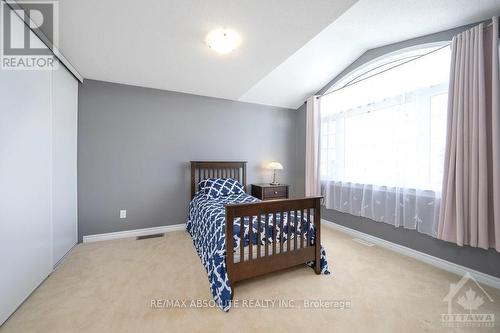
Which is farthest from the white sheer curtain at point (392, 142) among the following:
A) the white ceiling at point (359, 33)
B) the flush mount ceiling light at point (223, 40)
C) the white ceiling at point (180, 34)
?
the flush mount ceiling light at point (223, 40)

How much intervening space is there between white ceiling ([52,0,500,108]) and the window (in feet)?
1.23

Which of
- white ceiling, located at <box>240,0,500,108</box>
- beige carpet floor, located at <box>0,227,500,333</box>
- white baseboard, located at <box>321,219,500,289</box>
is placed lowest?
beige carpet floor, located at <box>0,227,500,333</box>

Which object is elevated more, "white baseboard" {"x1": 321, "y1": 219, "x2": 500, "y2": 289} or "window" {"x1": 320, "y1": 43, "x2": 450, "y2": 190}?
"window" {"x1": 320, "y1": 43, "x2": 450, "y2": 190}

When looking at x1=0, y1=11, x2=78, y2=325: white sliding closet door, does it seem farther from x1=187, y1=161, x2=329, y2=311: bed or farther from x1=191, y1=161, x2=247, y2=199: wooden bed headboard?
x1=191, y1=161, x2=247, y2=199: wooden bed headboard

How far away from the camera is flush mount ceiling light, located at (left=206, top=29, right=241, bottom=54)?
5.92 feet

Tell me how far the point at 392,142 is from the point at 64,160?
161 inches

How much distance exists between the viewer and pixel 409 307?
1521 millimetres

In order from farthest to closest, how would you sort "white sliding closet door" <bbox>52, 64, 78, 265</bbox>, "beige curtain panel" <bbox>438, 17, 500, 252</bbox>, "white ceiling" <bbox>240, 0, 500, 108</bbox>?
"white sliding closet door" <bbox>52, 64, 78, 265</bbox>
"white ceiling" <bbox>240, 0, 500, 108</bbox>
"beige curtain panel" <bbox>438, 17, 500, 252</bbox>

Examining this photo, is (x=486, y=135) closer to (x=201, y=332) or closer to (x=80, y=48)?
(x=201, y=332)

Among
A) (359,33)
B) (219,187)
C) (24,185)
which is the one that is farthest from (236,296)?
(359,33)

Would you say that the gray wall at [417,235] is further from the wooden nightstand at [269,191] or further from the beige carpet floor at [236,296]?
the wooden nightstand at [269,191]

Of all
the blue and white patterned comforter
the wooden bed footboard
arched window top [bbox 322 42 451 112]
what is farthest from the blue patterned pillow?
arched window top [bbox 322 42 451 112]

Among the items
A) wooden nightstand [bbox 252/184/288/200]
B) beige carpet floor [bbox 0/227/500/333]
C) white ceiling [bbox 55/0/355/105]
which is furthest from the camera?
wooden nightstand [bbox 252/184/288/200]

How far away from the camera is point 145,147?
3.00 metres
